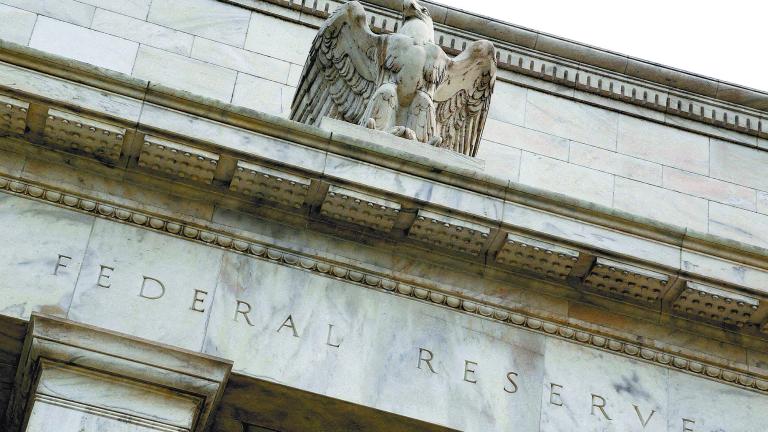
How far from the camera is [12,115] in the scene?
15.7m

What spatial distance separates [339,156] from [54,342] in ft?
10.3

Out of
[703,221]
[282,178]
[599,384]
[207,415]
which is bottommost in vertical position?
[207,415]

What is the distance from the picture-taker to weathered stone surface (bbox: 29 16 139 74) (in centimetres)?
1941

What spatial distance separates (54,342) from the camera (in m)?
14.8

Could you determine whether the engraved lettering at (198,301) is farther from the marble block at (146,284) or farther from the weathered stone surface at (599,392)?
the weathered stone surface at (599,392)

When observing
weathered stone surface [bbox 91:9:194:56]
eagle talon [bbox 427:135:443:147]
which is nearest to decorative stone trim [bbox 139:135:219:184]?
eagle talon [bbox 427:135:443:147]

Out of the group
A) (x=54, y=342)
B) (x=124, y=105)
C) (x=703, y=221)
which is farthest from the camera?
(x=703, y=221)

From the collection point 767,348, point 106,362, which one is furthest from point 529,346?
point 106,362

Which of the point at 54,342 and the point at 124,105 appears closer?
the point at 54,342

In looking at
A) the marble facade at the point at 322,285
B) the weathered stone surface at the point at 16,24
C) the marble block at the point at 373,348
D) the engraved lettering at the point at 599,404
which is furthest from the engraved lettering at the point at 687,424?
the weathered stone surface at the point at 16,24

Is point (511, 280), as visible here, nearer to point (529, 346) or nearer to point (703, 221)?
point (529, 346)

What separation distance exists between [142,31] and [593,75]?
5474mm

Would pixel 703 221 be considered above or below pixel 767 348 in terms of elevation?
above

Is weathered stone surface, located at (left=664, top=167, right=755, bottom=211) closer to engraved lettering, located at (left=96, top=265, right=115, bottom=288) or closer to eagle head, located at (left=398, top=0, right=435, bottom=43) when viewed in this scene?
eagle head, located at (left=398, top=0, right=435, bottom=43)
